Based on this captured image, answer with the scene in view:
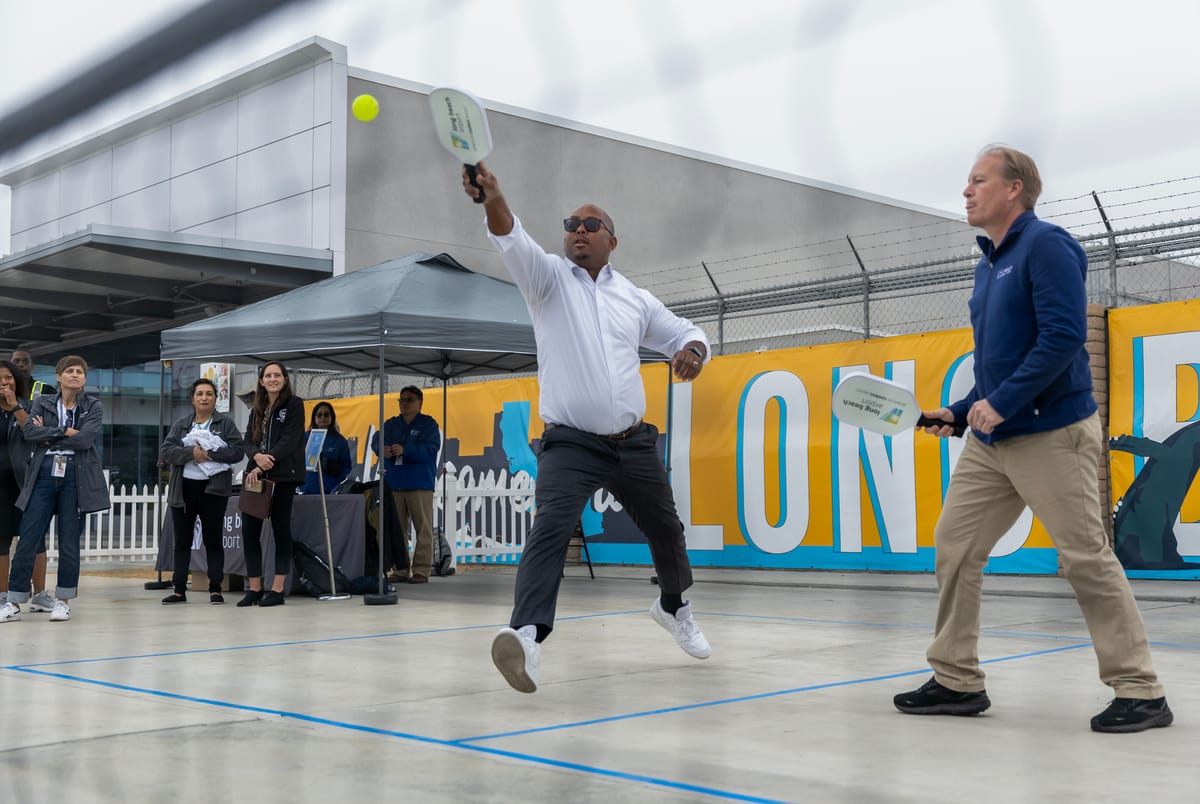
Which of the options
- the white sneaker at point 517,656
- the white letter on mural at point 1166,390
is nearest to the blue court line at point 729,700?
the white sneaker at point 517,656

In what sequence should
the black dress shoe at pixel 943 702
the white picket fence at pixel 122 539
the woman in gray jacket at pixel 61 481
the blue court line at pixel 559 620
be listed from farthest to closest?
1. the white picket fence at pixel 122 539
2. the woman in gray jacket at pixel 61 481
3. the blue court line at pixel 559 620
4. the black dress shoe at pixel 943 702

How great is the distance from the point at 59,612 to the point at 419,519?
3693 millimetres

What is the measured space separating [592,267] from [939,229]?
42.6 ft

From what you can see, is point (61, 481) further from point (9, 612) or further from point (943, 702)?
point (943, 702)

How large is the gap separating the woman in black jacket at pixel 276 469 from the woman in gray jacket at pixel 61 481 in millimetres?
1224

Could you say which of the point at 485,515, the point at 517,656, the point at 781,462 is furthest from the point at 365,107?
the point at 485,515

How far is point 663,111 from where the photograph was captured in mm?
1803

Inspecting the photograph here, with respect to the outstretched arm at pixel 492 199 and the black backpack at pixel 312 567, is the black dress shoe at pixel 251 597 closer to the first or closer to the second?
the black backpack at pixel 312 567

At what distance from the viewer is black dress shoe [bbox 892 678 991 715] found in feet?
12.9

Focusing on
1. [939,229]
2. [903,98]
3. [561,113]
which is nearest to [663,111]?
[561,113]

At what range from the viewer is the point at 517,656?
4066 millimetres

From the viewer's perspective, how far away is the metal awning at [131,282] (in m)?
12.5

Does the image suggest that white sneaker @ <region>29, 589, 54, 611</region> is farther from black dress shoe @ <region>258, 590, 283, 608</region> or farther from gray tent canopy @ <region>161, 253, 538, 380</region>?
gray tent canopy @ <region>161, 253, 538, 380</region>

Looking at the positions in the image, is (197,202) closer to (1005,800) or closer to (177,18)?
(177,18)
